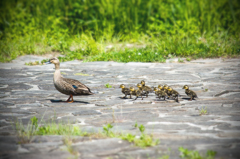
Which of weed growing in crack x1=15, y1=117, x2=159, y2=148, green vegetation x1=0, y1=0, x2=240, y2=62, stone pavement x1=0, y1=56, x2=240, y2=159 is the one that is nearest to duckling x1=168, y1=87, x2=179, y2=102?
stone pavement x1=0, y1=56, x2=240, y2=159

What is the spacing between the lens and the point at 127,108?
230 inches

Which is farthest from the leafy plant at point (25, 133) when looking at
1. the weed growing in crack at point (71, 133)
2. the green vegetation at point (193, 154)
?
the green vegetation at point (193, 154)

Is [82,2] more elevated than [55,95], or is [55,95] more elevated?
[82,2]

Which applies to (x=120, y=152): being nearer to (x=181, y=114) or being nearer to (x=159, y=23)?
(x=181, y=114)

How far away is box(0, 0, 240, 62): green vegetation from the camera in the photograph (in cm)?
1170

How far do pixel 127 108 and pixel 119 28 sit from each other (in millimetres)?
9269

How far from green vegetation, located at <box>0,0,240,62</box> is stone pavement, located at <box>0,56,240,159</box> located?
1123mm

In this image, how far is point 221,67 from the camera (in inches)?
381

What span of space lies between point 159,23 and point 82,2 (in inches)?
151

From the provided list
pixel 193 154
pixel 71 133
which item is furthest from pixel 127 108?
pixel 193 154

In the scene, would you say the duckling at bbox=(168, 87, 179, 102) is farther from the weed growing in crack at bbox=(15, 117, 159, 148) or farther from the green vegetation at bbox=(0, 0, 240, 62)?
the green vegetation at bbox=(0, 0, 240, 62)

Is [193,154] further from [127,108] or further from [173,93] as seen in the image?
[173,93]

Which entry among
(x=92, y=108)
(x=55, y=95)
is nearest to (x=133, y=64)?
(x=55, y=95)

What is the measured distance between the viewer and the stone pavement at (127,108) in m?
3.86
